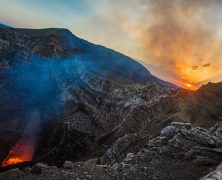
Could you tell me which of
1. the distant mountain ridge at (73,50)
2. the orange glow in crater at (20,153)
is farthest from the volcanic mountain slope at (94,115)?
the distant mountain ridge at (73,50)

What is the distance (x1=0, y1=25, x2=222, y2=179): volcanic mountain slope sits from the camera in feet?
98.0

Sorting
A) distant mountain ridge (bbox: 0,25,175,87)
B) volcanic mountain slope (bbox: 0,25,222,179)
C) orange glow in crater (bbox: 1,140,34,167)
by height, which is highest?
distant mountain ridge (bbox: 0,25,175,87)

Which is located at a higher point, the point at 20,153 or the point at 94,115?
the point at 94,115

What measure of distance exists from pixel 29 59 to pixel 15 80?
1099 centimetres

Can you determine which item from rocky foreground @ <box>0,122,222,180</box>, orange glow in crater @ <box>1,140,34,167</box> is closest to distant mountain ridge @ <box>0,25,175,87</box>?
orange glow in crater @ <box>1,140,34,167</box>

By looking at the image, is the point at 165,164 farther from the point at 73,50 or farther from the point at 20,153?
the point at 73,50

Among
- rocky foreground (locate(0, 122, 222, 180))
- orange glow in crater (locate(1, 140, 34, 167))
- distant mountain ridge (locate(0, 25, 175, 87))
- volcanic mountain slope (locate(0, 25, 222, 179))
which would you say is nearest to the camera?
rocky foreground (locate(0, 122, 222, 180))

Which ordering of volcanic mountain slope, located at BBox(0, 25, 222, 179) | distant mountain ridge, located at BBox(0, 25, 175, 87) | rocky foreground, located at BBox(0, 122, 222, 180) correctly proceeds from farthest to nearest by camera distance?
distant mountain ridge, located at BBox(0, 25, 175, 87) → volcanic mountain slope, located at BBox(0, 25, 222, 179) → rocky foreground, located at BBox(0, 122, 222, 180)

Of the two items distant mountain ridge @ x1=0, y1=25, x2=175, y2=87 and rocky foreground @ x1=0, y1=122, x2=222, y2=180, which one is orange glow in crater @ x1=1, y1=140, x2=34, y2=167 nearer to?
distant mountain ridge @ x1=0, y1=25, x2=175, y2=87

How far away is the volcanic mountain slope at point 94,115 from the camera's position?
1176 inches

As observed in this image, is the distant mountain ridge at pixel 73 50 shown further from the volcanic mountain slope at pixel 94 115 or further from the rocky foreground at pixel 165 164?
the rocky foreground at pixel 165 164

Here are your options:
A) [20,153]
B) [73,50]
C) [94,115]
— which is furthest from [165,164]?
[73,50]

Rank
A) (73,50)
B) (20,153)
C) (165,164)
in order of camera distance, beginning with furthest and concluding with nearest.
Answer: (73,50), (20,153), (165,164)

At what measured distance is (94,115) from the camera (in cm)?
11244
